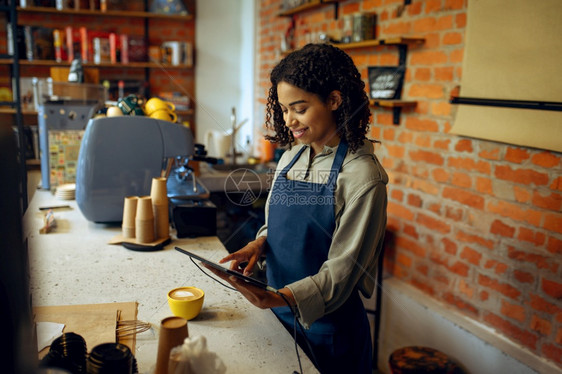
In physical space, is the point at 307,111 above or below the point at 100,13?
below

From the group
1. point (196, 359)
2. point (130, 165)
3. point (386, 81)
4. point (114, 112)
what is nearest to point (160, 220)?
point (130, 165)

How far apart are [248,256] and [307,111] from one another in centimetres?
45

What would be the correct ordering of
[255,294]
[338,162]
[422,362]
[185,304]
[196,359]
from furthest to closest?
[422,362]
[338,162]
[185,304]
[255,294]
[196,359]

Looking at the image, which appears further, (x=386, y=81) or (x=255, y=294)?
(x=386, y=81)

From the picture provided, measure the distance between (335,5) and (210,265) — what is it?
264 centimetres

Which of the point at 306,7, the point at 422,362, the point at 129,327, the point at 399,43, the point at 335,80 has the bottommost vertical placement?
the point at 422,362

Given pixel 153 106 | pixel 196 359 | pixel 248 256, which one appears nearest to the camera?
pixel 196 359

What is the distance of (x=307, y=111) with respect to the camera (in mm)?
1238

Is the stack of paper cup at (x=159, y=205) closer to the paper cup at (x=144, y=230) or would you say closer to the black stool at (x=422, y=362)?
the paper cup at (x=144, y=230)

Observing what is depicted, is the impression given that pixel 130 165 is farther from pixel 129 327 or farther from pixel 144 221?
pixel 129 327

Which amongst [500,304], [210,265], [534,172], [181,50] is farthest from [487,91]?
[181,50]

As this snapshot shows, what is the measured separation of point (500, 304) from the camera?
6.64 ft

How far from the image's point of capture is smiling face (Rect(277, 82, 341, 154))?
1232 millimetres

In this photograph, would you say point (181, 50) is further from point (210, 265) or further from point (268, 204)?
point (210, 265)
